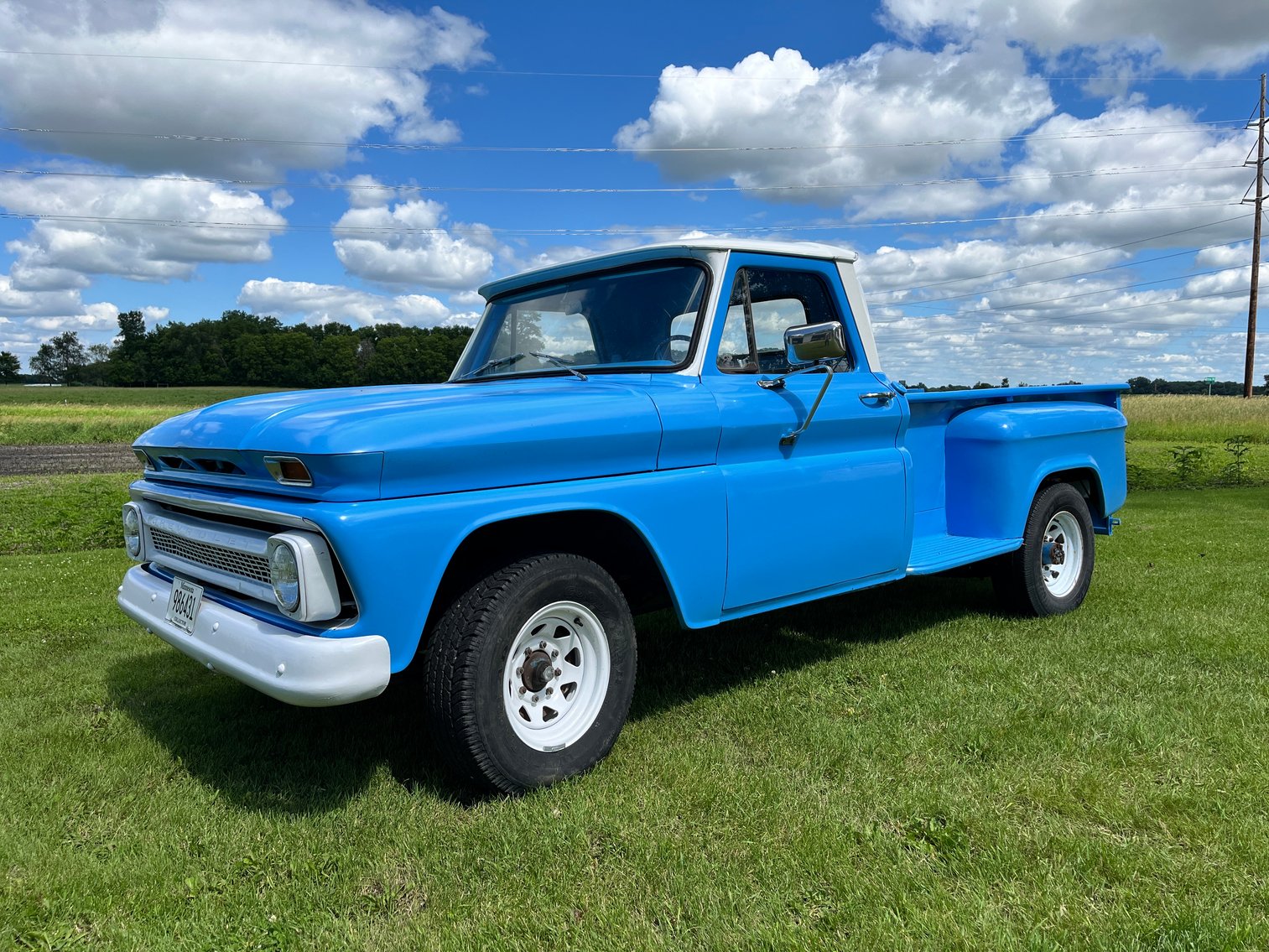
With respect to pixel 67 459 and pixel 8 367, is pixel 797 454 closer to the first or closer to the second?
pixel 67 459

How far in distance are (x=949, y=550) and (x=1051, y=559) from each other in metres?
1.31

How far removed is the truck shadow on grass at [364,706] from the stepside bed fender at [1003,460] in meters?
0.80

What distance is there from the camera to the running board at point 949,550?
4.45 meters

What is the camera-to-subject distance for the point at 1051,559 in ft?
18.5

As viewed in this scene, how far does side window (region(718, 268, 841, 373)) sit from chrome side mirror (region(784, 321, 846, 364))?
0.35m

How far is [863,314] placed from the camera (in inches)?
177

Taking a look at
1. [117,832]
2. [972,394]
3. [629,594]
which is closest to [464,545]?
[629,594]

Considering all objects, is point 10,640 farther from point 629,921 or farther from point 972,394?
point 972,394

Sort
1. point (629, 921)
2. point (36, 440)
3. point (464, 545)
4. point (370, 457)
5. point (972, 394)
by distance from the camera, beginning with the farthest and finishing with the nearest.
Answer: point (36, 440) → point (972, 394) → point (464, 545) → point (370, 457) → point (629, 921)

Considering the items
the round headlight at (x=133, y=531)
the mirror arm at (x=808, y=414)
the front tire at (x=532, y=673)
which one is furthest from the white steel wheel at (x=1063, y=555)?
the round headlight at (x=133, y=531)

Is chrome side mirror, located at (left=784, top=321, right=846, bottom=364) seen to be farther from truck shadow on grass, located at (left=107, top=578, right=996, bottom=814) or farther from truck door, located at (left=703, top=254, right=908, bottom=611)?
truck shadow on grass, located at (left=107, top=578, right=996, bottom=814)

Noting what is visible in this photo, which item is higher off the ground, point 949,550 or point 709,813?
point 949,550

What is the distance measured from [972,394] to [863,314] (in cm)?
104

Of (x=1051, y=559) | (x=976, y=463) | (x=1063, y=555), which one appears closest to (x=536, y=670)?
(x=976, y=463)
